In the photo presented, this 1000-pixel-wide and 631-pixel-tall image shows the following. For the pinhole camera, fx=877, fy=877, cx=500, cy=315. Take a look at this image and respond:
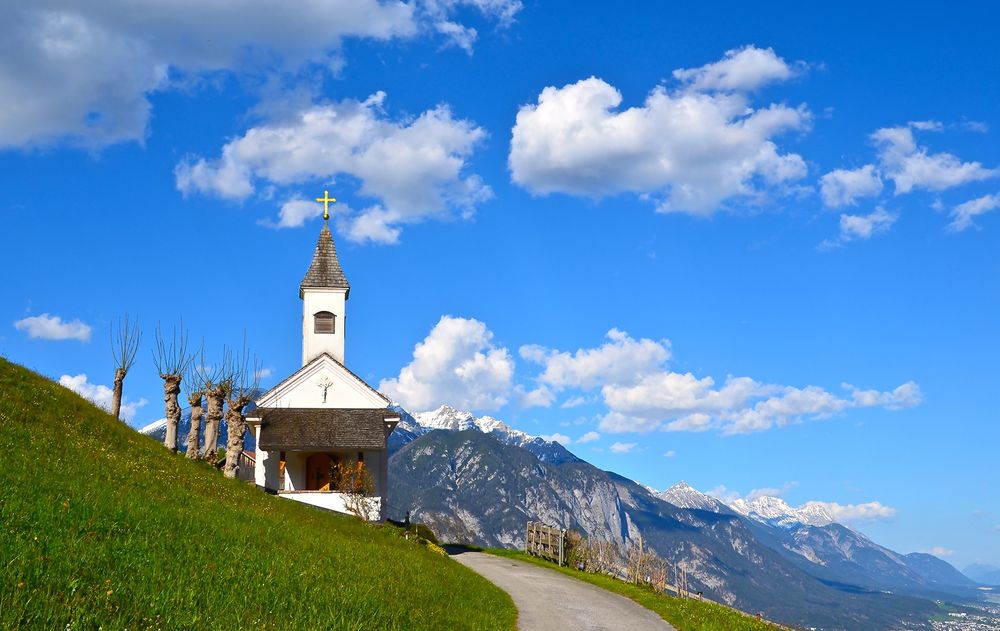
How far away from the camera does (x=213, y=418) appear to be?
50000 millimetres

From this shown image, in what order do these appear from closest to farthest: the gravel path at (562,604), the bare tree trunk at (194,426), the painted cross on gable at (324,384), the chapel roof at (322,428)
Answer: the gravel path at (562,604) → the bare tree trunk at (194,426) → the chapel roof at (322,428) → the painted cross on gable at (324,384)

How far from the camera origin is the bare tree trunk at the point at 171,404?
46250 mm

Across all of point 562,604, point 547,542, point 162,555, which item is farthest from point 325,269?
point 162,555

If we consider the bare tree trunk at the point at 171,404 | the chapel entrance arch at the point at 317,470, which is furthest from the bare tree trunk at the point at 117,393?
the chapel entrance arch at the point at 317,470

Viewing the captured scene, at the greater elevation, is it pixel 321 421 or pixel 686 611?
pixel 321 421

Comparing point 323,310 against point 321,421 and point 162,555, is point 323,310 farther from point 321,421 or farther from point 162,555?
point 162,555

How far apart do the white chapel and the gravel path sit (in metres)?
15.7

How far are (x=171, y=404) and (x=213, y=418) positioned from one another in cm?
381

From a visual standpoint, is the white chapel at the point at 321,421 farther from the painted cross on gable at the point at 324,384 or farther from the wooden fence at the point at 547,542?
the wooden fence at the point at 547,542

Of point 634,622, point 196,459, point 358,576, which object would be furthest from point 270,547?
point 196,459

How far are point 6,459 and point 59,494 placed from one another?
3447 millimetres

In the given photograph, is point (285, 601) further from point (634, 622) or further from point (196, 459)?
point (196, 459)

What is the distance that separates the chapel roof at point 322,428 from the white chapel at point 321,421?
0.20ft

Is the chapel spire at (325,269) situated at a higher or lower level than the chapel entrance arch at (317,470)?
higher
